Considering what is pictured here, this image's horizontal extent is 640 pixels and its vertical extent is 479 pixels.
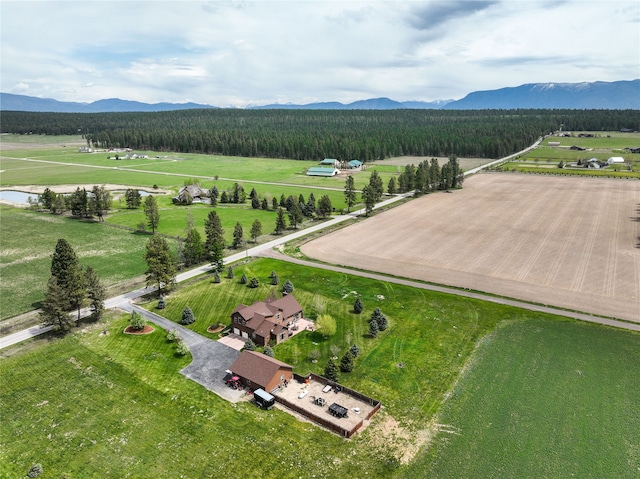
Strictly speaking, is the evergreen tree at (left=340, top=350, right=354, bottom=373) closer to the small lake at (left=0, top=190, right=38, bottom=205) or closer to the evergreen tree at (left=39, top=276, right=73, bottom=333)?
the evergreen tree at (left=39, top=276, right=73, bottom=333)

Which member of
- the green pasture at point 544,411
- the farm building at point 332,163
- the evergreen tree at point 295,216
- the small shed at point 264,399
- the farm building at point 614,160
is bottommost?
the green pasture at point 544,411

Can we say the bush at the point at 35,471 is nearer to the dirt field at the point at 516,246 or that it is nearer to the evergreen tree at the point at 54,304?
the evergreen tree at the point at 54,304

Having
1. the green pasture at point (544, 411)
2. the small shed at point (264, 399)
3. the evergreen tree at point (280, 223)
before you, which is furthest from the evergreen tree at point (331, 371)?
the evergreen tree at point (280, 223)

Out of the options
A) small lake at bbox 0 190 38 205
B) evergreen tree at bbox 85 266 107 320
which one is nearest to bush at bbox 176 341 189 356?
Result: evergreen tree at bbox 85 266 107 320

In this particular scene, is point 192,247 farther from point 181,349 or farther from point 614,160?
point 614,160

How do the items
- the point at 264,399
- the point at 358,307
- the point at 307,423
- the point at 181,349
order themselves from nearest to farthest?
the point at 307,423
the point at 264,399
the point at 181,349
the point at 358,307

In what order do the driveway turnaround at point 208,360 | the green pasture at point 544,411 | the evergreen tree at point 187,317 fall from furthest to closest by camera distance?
the evergreen tree at point 187,317 < the driveway turnaround at point 208,360 < the green pasture at point 544,411

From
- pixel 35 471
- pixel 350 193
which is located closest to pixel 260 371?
pixel 35 471
